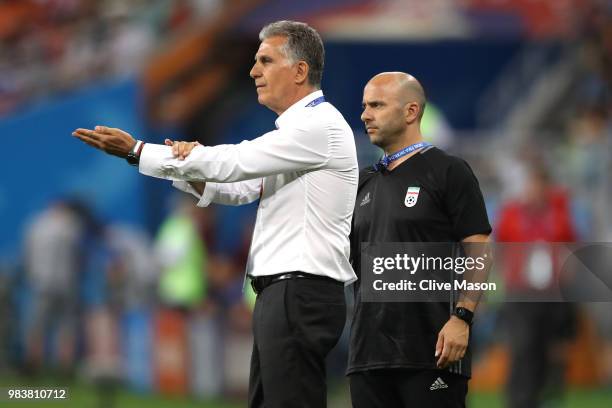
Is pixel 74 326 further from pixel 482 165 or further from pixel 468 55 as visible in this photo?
pixel 468 55

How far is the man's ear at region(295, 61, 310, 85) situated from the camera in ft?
16.8

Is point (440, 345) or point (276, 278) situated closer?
point (276, 278)

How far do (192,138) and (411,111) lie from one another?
35.6ft

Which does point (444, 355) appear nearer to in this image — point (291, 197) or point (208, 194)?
point (291, 197)

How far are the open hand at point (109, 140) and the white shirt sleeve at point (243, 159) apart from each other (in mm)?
72

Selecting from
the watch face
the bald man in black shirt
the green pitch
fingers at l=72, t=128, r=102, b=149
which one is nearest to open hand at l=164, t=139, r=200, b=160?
the watch face

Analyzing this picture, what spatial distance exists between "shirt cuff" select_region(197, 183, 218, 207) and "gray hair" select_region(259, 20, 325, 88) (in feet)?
1.95

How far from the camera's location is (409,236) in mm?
5539

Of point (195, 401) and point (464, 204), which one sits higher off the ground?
point (464, 204)

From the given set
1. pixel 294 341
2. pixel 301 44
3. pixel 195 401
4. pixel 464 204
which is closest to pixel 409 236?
pixel 464 204

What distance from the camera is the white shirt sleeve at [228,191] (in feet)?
17.3

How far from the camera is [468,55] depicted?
18438mm

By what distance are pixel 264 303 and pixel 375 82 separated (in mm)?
1279

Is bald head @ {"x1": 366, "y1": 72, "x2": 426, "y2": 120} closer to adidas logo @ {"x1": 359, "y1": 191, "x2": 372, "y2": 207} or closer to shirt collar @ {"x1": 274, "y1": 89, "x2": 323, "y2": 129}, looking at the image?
adidas logo @ {"x1": 359, "y1": 191, "x2": 372, "y2": 207}
